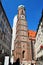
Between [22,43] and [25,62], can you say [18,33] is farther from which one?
[25,62]

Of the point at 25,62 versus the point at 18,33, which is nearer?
the point at 25,62

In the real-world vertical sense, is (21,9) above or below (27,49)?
above

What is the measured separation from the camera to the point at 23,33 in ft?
140

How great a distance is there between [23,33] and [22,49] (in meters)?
5.20

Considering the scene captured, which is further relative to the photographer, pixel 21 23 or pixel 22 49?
pixel 21 23

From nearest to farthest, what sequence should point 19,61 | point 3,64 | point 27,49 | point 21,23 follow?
point 3,64, point 19,61, point 27,49, point 21,23

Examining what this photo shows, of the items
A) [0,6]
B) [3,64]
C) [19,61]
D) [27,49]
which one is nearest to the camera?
[3,64]

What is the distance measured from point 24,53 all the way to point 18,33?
256 inches

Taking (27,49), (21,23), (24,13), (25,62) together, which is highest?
(24,13)

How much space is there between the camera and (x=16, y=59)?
39.8 metres

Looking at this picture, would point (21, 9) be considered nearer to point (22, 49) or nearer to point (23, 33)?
point (23, 33)

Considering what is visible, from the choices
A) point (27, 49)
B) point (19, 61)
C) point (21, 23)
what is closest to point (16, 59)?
point (19, 61)

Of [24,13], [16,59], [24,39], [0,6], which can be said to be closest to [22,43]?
[24,39]

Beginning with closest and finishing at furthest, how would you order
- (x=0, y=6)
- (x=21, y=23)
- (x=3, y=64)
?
(x=3, y=64), (x=0, y=6), (x=21, y=23)
